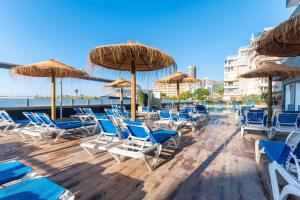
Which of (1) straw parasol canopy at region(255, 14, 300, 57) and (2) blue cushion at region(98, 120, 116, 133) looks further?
(2) blue cushion at region(98, 120, 116, 133)

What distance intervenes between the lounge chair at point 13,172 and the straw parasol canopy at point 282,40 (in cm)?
398

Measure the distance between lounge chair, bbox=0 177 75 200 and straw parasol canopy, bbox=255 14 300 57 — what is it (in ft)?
11.7

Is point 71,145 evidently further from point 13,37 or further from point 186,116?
point 13,37

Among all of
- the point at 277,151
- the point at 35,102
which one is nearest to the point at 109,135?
the point at 277,151

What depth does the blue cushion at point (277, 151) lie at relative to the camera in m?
2.15

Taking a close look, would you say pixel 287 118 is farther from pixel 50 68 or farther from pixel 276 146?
pixel 50 68

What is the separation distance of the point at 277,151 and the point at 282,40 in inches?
81.5

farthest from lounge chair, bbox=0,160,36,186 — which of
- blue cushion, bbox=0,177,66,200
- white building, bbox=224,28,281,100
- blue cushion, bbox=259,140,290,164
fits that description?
white building, bbox=224,28,281,100

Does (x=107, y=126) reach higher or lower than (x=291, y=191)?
higher

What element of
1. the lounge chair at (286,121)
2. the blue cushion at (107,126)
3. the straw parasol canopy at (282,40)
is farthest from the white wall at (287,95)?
the blue cushion at (107,126)

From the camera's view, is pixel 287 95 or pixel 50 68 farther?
pixel 287 95

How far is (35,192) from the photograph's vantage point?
1.49m

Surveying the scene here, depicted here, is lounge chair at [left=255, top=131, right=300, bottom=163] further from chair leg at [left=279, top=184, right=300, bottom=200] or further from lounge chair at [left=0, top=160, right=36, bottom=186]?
lounge chair at [left=0, top=160, right=36, bottom=186]

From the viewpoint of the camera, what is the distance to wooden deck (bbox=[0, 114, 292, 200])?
234cm
